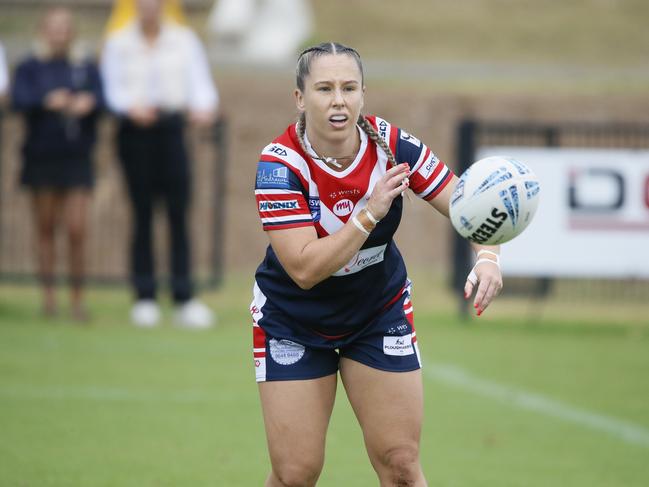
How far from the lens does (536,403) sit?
9.00 meters

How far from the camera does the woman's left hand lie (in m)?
4.75

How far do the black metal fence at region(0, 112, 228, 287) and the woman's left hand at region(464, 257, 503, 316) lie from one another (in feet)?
33.0

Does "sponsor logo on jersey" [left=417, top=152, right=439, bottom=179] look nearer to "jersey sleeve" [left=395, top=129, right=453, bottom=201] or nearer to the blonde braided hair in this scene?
"jersey sleeve" [left=395, top=129, right=453, bottom=201]

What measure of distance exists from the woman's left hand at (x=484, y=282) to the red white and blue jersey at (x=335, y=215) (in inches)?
16.3

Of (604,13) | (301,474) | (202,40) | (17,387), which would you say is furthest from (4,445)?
(604,13)

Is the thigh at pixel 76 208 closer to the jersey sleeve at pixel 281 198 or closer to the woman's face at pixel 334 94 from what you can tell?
the jersey sleeve at pixel 281 198

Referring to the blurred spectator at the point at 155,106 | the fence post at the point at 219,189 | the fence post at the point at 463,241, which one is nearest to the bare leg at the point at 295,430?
the blurred spectator at the point at 155,106

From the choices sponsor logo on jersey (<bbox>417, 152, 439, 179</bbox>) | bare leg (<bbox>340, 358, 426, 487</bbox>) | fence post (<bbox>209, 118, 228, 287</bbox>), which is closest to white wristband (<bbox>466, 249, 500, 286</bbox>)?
sponsor logo on jersey (<bbox>417, 152, 439, 179</bbox>)

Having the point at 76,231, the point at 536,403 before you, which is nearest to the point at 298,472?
the point at 536,403

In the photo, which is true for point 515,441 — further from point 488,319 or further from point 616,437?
point 488,319

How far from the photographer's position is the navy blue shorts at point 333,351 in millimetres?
5008

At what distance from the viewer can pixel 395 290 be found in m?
5.18

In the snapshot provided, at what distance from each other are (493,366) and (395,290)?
5.64 meters

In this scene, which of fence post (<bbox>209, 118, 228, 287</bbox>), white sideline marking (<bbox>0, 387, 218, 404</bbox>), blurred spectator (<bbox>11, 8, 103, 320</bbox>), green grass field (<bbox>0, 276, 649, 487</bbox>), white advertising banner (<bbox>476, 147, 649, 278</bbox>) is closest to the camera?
green grass field (<bbox>0, 276, 649, 487</bbox>)
